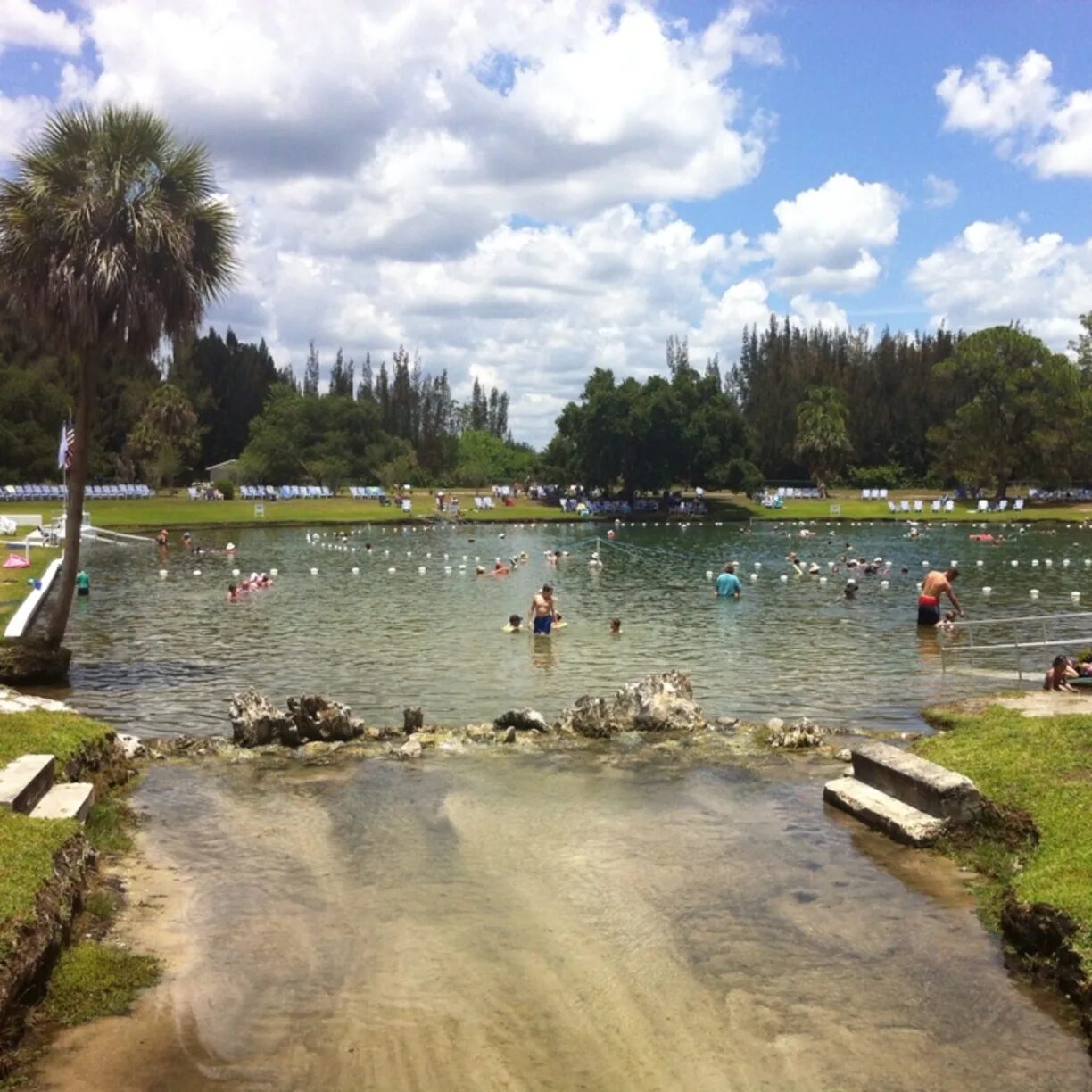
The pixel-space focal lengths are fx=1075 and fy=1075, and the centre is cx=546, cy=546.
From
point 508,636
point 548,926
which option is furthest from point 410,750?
point 508,636

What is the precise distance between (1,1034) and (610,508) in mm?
96292

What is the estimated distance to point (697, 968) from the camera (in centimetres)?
874

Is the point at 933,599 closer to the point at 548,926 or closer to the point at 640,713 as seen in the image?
the point at 640,713

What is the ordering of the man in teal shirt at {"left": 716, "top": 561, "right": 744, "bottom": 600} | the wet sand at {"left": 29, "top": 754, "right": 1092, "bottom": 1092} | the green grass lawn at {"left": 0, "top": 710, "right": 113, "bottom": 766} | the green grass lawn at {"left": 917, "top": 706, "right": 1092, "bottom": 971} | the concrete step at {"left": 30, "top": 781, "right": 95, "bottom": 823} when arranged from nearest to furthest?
the wet sand at {"left": 29, "top": 754, "right": 1092, "bottom": 1092}, the green grass lawn at {"left": 917, "top": 706, "right": 1092, "bottom": 971}, the concrete step at {"left": 30, "top": 781, "right": 95, "bottom": 823}, the green grass lawn at {"left": 0, "top": 710, "right": 113, "bottom": 766}, the man in teal shirt at {"left": 716, "top": 561, "right": 744, "bottom": 600}

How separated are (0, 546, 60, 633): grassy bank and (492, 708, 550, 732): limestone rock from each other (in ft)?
53.7

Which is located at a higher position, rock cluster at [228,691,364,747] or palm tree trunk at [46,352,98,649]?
palm tree trunk at [46,352,98,649]

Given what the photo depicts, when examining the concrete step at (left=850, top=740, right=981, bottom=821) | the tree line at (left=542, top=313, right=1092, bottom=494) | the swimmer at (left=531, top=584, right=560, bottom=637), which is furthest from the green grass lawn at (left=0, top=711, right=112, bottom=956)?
the tree line at (left=542, top=313, right=1092, bottom=494)

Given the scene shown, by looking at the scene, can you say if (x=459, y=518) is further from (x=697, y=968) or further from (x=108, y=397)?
(x=697, y=968)

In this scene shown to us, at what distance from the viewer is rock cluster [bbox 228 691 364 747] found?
1692 cm

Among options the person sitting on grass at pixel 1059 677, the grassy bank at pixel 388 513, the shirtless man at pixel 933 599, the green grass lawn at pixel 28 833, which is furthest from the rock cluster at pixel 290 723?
the grassy bank at pixel 388 513

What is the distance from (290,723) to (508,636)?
44.3 ft

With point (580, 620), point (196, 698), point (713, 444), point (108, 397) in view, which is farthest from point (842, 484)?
point (196, 698)

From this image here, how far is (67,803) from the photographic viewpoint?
11359 mm

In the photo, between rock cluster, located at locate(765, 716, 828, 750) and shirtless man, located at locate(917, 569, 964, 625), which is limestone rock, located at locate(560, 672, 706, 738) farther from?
shirtless man, located at locate(917, 569, 964, 625)
